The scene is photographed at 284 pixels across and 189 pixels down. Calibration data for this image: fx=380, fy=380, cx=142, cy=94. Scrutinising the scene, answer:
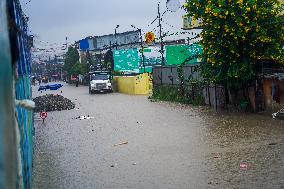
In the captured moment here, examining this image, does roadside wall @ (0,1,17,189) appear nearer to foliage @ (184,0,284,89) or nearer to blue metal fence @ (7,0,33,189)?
blue metal fence @ (7,0,33,189)

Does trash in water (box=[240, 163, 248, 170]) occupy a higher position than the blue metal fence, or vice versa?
the blue metal fence

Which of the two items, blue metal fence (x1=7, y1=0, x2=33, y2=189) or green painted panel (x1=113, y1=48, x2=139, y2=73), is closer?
blue metal fence (x1=7, y1=0, x2=33, y2=189)

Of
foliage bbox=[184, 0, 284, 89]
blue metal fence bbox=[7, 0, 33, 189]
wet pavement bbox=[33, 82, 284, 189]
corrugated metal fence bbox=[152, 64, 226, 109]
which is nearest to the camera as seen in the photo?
blue metal fence bbox=[7, 0, 33, 189]

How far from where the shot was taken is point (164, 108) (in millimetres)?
20688

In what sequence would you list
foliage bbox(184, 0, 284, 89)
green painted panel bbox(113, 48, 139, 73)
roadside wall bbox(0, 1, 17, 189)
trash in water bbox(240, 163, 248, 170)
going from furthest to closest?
1. green painted panel bbox(113, 48, 139, 73)
2. foliage bbox(184, 0, 284, 89)
3. trash in water bbox(240, 163, 248, 170)
4. roadside wall bbox(0, 1, 17, 189)

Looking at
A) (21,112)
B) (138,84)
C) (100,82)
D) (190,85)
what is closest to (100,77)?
(100,82)

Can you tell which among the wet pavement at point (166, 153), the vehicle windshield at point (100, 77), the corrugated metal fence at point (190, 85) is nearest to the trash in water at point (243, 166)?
the wet pavement at point (166, 153)

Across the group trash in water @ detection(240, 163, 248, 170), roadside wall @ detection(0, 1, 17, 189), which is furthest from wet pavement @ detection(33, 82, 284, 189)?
roadside wall @ detection(0, 1, 17, 189)

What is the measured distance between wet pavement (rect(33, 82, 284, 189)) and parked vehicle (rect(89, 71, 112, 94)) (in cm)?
2081

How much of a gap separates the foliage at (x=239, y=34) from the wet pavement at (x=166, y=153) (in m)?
2.06

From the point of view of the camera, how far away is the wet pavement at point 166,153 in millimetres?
7551

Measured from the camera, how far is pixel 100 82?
37781mm

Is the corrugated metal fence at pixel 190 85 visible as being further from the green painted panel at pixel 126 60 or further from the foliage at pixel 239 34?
the green painted panel at pixel 126 60

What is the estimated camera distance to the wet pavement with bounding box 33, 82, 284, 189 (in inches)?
297
